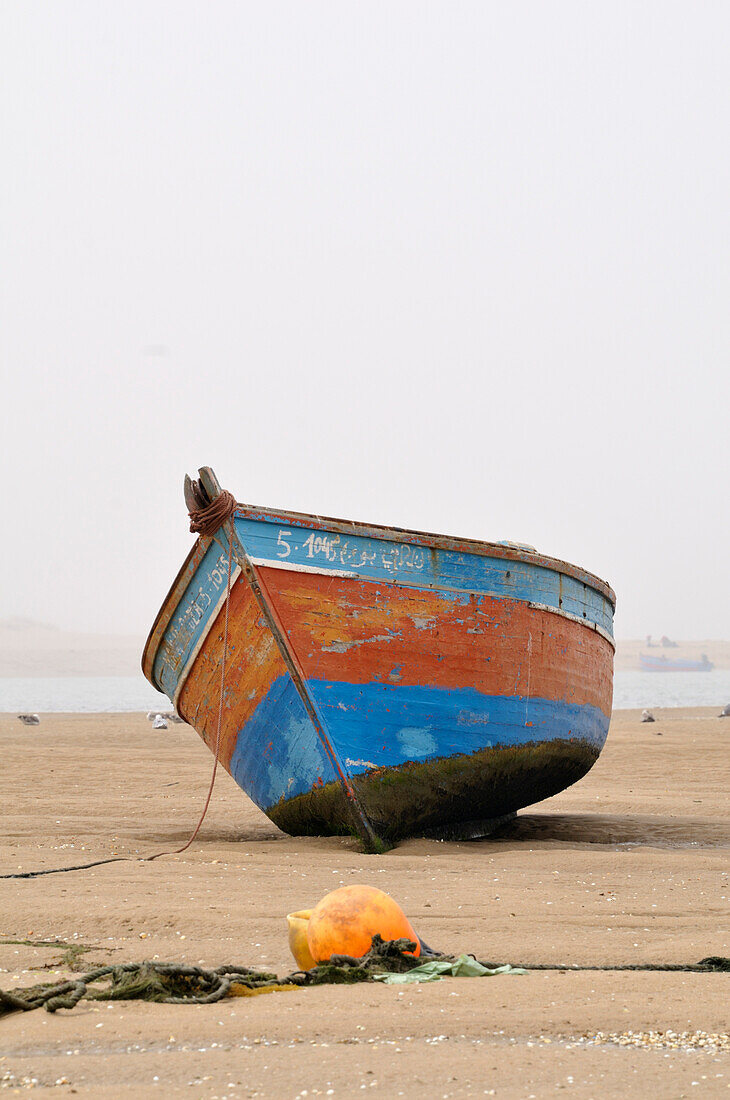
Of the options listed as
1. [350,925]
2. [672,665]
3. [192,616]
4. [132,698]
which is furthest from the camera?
[672,665]

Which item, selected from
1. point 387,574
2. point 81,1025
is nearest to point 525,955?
point 81,1025

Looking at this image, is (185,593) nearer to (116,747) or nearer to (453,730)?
(453,730)

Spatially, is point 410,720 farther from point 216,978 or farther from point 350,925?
point 216,978

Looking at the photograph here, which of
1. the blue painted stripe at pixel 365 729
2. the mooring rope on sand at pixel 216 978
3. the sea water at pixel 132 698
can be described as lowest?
the mooring rope on sand at pixel 216 978

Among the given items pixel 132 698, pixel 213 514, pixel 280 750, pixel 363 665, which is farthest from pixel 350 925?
pixel 132 698

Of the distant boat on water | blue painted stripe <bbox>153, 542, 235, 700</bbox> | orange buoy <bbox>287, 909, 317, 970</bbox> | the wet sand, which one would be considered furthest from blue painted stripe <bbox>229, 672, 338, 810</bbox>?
the distant boat on water

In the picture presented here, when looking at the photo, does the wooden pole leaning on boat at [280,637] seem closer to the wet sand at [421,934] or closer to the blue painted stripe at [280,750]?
the blue painted stripe at [280,750]

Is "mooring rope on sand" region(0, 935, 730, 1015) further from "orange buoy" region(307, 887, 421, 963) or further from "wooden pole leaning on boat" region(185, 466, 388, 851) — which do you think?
"wooden pole leaning on boat" region(185, 466, 388, 851)

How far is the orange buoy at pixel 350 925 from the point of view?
3.39m

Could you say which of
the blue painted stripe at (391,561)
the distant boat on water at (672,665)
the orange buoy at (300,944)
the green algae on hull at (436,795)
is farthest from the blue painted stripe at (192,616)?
the distant boat on water at (672,665)

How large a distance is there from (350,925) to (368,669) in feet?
8.76

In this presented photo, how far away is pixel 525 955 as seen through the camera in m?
3.67

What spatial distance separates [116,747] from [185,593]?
37.4 ft

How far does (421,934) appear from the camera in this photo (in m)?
3.98
